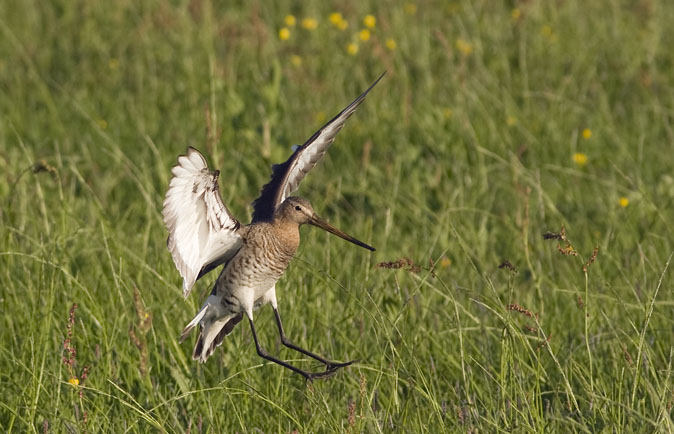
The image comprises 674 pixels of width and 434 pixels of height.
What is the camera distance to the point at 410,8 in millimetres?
8164

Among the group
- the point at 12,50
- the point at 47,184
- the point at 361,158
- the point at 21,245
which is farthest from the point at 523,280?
the point at 12,50

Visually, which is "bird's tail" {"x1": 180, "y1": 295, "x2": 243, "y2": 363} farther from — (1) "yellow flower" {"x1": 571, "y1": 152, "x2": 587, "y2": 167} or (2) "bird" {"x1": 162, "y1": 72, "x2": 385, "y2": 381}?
(1) "yellow flower" {"x1": 571, "y1": 152, "x2": 587, "y2": 167}

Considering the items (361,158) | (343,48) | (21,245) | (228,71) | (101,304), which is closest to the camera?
(101,304)

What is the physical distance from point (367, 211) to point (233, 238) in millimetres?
2110

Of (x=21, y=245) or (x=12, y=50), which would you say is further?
(x=12, y=50)

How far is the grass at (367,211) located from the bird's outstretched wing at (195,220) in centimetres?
29

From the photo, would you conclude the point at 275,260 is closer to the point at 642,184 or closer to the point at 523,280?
the point at 523,280

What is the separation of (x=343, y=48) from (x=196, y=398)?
440cm

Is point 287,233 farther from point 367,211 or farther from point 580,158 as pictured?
point 580,158

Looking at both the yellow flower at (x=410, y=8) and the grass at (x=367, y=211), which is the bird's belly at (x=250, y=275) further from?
the yellow flower at (x=410, y=8)

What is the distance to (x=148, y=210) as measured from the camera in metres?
4.62

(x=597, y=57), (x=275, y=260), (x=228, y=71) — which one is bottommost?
(x=597, y=57)

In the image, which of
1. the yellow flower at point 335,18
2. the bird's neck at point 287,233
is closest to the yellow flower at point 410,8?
the yellow flower at point 335,18

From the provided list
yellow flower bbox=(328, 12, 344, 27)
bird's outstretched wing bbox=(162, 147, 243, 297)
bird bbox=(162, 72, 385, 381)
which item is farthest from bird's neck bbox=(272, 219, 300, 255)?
yellow flower bbox=(328, 12, 344, 27)
